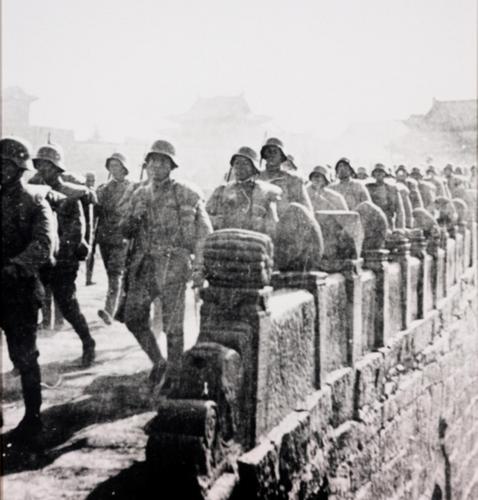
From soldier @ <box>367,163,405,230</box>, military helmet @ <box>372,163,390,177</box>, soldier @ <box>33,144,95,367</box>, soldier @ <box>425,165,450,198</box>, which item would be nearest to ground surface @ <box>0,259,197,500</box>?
soldier @ <box>33,144,95,367</box>

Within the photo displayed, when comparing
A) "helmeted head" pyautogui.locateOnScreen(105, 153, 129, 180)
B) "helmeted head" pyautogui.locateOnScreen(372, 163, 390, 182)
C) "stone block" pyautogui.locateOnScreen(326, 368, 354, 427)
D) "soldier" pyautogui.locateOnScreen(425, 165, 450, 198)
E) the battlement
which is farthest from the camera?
"soldier" pyautogui.locateOnScreen(425, 165, 450, 198)

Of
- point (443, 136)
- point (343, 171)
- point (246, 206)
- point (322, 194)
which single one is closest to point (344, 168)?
point (343, 171)

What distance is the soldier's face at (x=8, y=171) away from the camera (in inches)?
162

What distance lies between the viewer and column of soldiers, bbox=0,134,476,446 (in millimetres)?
4199

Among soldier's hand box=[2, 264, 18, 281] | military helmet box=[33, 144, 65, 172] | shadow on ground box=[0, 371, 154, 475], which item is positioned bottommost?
shadow on ground box=[0, 371, 154, 475]

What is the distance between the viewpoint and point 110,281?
7.91 m

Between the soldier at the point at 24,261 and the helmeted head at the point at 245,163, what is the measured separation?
84.9 inches

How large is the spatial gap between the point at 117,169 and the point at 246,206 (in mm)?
3215

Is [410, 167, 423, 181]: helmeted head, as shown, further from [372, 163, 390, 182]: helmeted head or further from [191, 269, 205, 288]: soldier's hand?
[191, 269, 205, 288]: soldier's hand

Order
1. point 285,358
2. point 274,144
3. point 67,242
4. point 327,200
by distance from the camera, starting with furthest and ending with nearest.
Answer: point 327,200 → point 274,144 → point 67,242 → point 285,358

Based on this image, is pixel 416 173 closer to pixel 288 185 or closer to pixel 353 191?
pixel 353 191

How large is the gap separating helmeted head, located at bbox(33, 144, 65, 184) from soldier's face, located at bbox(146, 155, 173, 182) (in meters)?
1.34

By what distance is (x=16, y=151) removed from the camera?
162 inches

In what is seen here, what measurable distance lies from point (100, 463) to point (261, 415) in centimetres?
113
